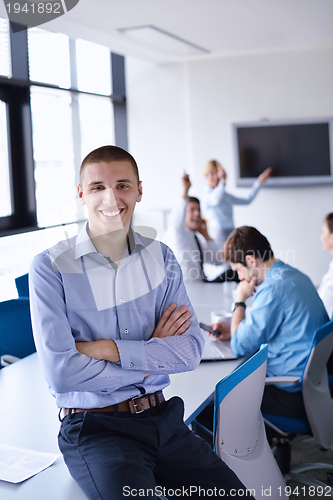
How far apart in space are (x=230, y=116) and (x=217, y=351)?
453 centimetres

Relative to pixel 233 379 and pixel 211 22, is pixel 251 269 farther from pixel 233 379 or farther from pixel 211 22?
pixel 211 22

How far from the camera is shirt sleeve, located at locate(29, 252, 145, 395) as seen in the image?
145cm

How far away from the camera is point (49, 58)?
502cm

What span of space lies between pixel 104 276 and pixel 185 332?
1.18ft

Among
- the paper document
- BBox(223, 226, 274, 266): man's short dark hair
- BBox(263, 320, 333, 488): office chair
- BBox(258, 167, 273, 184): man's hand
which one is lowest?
BBox(263, 320, 333, 488): office chair

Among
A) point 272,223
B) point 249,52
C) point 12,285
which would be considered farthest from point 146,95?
point 12,285

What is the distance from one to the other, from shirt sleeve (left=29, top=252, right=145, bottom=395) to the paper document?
8.5 inches

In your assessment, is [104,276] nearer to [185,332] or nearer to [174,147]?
[185,332]

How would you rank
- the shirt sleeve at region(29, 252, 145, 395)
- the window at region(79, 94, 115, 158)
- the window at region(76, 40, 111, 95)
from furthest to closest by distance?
the window at region(76, 40, 111, 95) → the window at region(79, 94, 115, 158) → the shirt sleeve at region(29, 252, 145, 395)

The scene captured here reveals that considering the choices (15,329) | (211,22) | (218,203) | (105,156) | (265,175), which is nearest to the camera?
(105,156)

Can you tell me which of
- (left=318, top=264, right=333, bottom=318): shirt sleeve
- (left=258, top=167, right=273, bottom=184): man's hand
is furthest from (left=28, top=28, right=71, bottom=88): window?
(left=318, top=264, right=333, bottom=318): shirt sleeve

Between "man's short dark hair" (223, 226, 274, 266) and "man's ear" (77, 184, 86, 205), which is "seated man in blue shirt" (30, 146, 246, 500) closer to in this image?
"man's ear" (77, 184, 86, 205)

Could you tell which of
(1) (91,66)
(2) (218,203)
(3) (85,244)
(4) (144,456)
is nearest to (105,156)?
(3) (85,244)

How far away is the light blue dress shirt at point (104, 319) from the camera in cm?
147
